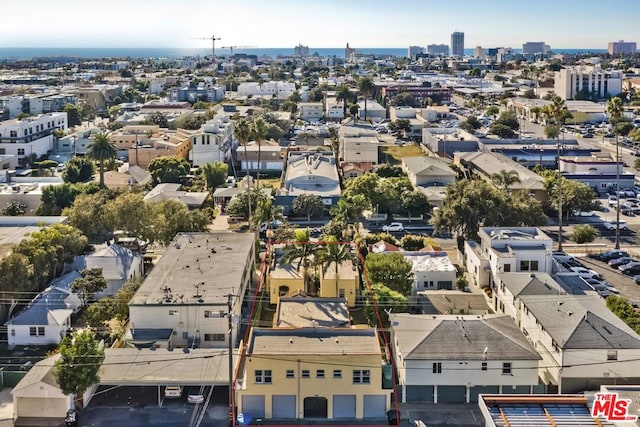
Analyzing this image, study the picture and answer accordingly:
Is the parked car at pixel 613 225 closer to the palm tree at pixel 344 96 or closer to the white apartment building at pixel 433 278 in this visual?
the white apartment building at pixel 433 278

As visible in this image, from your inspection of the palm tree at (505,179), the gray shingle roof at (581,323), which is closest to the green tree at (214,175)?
the palm tree at (505,179)

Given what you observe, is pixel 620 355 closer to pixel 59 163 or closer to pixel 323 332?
pixel 323 332

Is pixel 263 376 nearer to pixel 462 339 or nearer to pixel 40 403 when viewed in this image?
pixel 462 339

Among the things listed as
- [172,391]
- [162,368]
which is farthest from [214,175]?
[172,391]

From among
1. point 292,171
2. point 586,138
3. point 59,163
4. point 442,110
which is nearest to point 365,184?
point 292,171

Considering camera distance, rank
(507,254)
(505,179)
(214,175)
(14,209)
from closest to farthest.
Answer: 1. (507,254)
2. (14,209)
3. (505,179)
4. (214,175)
